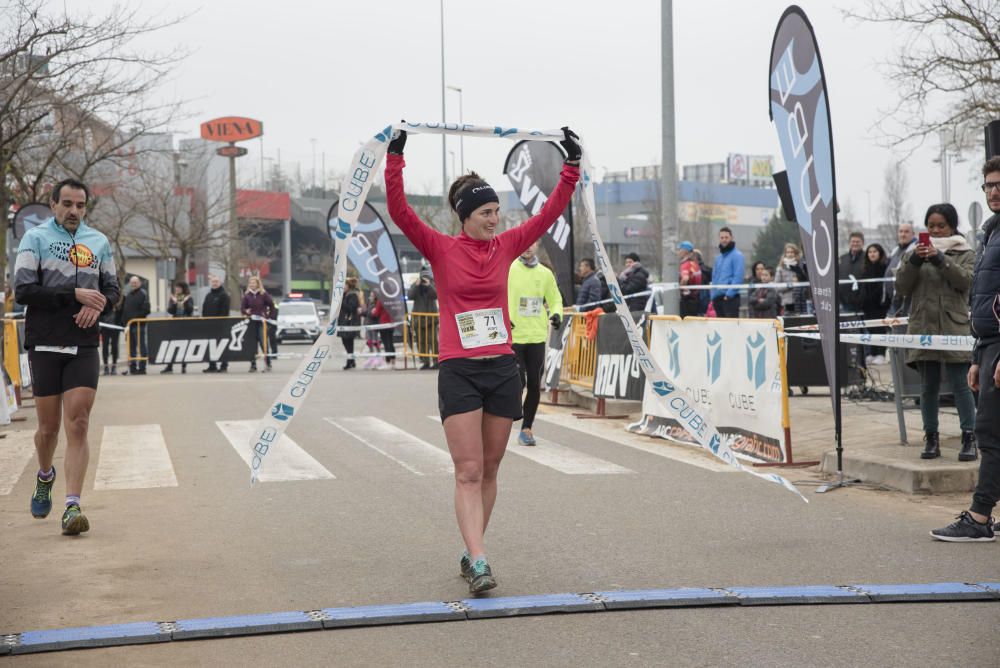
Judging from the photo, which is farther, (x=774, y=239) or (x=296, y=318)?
(x=774, y=239)

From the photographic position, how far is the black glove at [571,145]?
20.8 feet

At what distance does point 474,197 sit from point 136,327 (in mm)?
20230

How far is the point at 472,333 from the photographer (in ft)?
19.1

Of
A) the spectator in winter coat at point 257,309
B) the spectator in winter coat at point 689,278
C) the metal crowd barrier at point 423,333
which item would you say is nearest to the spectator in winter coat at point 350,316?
the metal crowd barrier at point 423,333

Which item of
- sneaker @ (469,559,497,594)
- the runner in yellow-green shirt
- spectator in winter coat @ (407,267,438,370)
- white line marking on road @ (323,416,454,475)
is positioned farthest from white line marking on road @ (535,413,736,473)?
spectator in winter coat @ (407,267,438,370)

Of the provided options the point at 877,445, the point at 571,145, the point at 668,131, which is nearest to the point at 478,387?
the point at 571,145

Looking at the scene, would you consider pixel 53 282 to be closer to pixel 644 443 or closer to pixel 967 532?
pixel 967 532

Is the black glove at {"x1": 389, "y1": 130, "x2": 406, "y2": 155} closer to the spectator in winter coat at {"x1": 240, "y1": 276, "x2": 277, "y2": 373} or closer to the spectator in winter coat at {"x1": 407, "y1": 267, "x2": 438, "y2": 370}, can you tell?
the spectator in winter coat at {"x1": 407, "y1": 267, "x2": 438, "y2": 370}

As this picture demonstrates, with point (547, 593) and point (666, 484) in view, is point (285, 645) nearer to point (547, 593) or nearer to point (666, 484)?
point (547, 593)

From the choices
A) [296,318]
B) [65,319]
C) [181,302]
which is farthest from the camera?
[296,318]

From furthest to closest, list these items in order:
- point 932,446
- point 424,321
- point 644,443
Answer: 1. point 424,321
2. point 644,443
3. point 932,446

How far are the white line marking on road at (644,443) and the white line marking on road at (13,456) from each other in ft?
18.4

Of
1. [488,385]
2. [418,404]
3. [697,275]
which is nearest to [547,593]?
[488,385]

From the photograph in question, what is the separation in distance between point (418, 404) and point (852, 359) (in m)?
5.83
